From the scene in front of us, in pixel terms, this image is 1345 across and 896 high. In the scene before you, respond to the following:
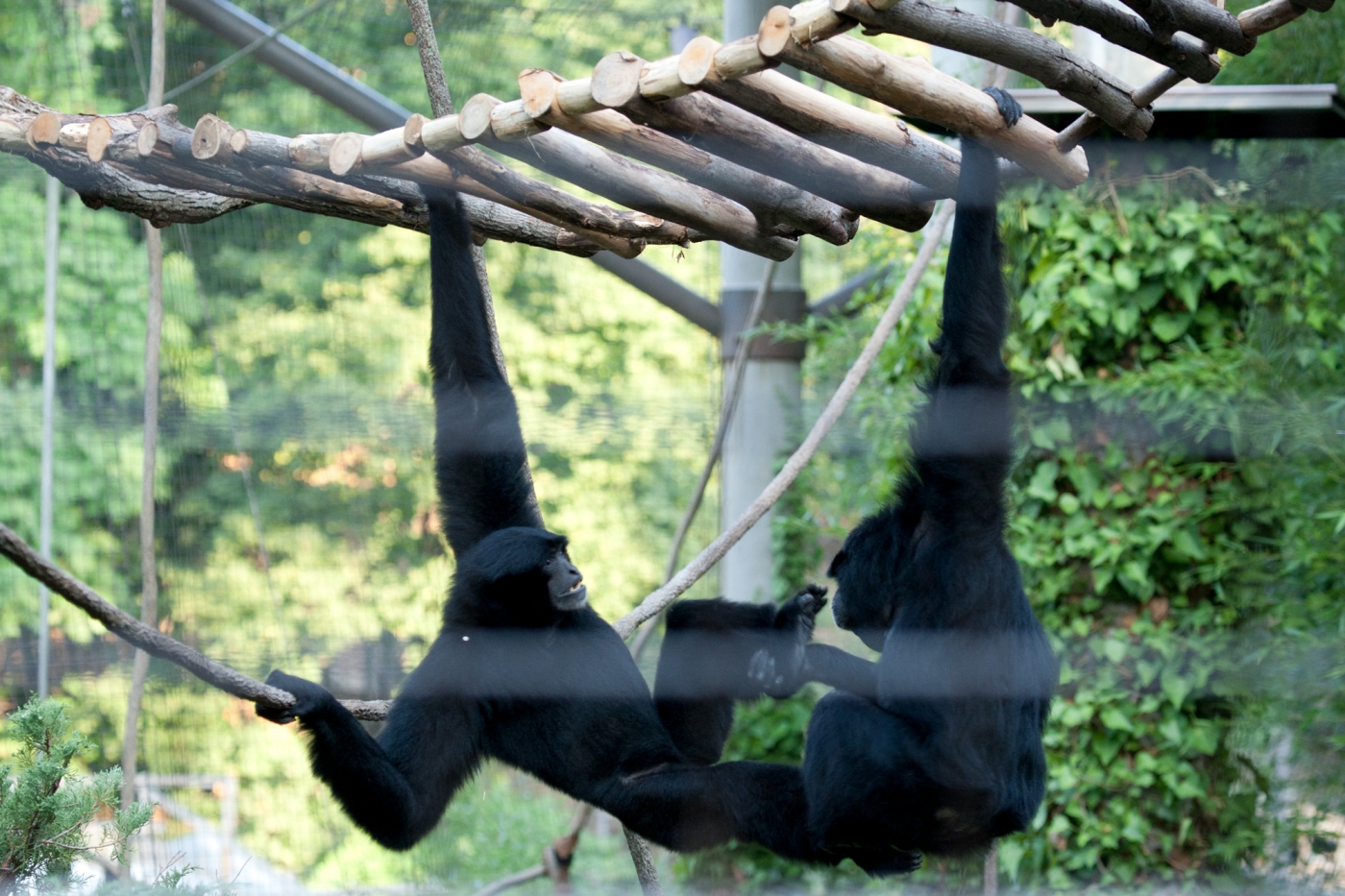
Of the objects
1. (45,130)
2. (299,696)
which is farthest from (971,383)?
(45,130)

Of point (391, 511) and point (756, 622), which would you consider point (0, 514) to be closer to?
point (391, 511)

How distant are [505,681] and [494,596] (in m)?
0.16

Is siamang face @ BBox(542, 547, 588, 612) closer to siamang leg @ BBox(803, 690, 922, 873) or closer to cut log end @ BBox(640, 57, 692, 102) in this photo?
siamang leg @ BBox(803, 690, 922, 873)

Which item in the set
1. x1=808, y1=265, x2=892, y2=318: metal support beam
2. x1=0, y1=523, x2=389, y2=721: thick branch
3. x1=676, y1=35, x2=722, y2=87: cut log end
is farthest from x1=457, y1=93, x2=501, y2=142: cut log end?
x1=808, y1=265, x2=892, y2=318: metal support beam

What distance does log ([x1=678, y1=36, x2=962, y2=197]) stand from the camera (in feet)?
4.09

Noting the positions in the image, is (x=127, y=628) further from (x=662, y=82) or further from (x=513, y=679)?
(x=662, y=82)

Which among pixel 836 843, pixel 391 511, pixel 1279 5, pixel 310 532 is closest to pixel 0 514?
pixel 310 532

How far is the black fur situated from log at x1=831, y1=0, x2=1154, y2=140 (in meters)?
0.15

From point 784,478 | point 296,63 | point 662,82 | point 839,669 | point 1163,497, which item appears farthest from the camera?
point 296,63

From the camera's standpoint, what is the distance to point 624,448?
4.68 m

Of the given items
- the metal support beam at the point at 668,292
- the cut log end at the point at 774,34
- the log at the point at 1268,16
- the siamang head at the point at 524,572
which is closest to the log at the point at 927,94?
the cut log end at the point at 774,34

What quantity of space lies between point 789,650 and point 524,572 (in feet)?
1.77

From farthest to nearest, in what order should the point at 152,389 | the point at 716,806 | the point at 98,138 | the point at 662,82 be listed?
the point at 152,389
the point at 716,806
the point at 98,138
the point at 662,82

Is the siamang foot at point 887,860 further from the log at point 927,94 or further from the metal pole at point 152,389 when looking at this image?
the metal pole at point 152,389
